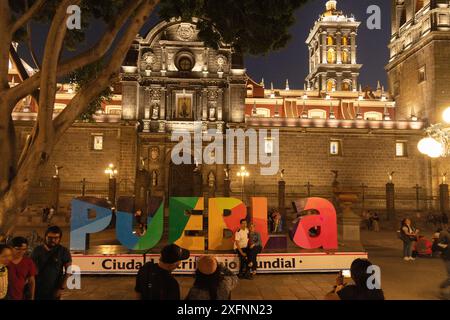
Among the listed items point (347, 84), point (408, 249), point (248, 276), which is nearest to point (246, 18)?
point (248, 276)

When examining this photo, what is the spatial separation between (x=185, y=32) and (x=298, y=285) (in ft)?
88.1

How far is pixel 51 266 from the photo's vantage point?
5738 millimetres

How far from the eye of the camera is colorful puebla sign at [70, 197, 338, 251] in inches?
429

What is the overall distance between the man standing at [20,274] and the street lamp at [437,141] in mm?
7459

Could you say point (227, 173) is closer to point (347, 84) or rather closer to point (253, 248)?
point (253, 248)

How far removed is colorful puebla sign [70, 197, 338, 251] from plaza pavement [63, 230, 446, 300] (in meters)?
0.95

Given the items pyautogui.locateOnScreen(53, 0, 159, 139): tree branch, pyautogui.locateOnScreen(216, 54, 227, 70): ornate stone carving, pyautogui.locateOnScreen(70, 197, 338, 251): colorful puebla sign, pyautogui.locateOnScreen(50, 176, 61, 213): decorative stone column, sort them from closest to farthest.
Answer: pyautogui.locateOnScreen(53, 0, 159, 139): tree branch → pyautogui.locateOnScreen(70, 197, 338, 251): colorful puebla sign → pyautogui.locateOnScreen(50, 176, 61, 213): decorative stone column → pyautogui.locateOnScreen(216, 54, 227, 70): ornate stone carving

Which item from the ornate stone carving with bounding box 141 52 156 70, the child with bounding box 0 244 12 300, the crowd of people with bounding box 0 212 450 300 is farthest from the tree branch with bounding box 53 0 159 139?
the ornate stone carving with bounding box 141 52 156 70

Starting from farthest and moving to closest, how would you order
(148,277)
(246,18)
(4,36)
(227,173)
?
(227,173)
(246,18)
(4,36)
(148,277)

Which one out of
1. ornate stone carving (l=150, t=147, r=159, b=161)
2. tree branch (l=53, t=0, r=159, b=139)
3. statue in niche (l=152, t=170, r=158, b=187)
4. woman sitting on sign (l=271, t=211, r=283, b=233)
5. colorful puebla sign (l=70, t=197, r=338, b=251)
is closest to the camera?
tree branch (l=53, t=0, r=159, b=139)

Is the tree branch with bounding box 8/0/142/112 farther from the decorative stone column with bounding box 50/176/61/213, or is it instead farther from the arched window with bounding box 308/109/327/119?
the arched window with bounding box 308/109/327/119

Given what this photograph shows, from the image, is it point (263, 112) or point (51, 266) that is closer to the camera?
point (51, 266)

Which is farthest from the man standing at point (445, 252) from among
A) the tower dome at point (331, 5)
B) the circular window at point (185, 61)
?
the tower dome at point (331, 5)
